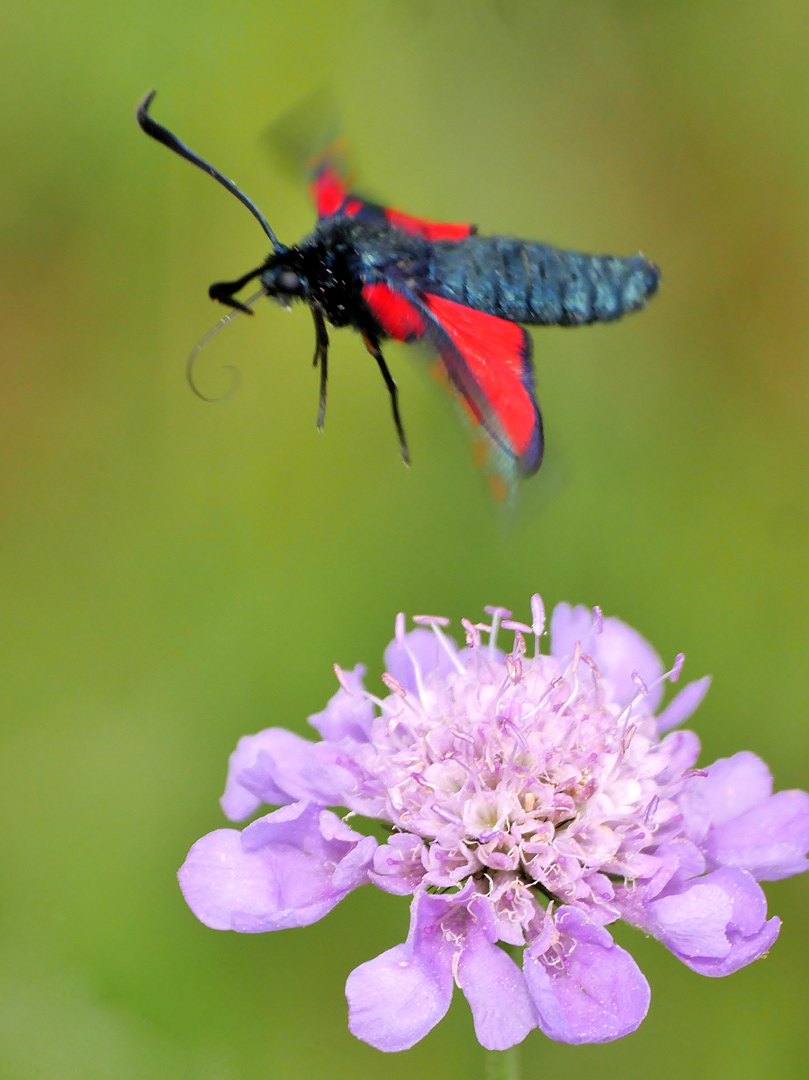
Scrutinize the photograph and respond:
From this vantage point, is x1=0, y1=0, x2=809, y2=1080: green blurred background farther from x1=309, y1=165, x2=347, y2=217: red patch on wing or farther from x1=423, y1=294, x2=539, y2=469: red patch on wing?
x1=423, y1=294, x2=539, y2=469: red patch on wing

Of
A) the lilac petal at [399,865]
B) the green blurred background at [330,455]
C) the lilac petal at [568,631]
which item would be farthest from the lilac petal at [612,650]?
the green blurred background at [330,455]

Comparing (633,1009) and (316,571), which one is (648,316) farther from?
(633,1009)

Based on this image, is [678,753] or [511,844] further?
[678,753]

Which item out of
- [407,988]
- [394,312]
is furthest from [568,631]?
[407,988]

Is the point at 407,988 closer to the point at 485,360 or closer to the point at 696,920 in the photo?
the point at 696,920

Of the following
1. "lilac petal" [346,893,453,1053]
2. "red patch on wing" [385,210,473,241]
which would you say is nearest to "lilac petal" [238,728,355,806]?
"lilac petal" [346,893,453,1053]

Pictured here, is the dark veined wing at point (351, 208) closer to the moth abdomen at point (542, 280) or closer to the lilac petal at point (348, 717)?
the moth abdomen at point (542, 280)
